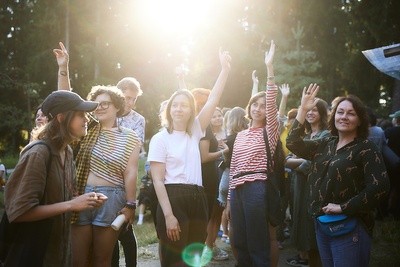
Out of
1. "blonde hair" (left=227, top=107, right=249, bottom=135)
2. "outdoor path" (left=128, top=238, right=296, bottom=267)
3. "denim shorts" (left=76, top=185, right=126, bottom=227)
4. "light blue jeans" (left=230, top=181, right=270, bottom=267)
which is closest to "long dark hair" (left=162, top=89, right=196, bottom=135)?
"denim shorts" (left=76, top=185, right=126, bottom=227)

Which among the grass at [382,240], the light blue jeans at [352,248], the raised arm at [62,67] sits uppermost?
the raised arm at [62,67]

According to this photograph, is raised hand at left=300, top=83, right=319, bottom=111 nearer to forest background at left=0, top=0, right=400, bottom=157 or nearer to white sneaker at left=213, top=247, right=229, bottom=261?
white sneaker at left=213, top=247, right=229, bottom=261

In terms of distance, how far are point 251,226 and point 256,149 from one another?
828mm

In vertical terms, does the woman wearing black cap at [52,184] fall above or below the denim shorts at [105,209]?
above

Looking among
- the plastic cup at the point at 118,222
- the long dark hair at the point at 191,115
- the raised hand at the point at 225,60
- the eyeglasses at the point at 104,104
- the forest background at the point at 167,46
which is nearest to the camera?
the plastic cup at the point at 118,222

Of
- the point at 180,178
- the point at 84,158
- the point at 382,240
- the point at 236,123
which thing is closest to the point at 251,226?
the point at 180,178

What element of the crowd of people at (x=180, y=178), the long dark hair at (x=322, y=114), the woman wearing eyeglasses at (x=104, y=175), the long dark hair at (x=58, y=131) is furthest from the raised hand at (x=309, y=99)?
the long dark hair at (x=58, y=131)

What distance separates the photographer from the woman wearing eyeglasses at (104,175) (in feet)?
11.1

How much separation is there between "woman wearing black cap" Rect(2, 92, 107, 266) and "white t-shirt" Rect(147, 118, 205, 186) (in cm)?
89

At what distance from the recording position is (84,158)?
3.56 metres

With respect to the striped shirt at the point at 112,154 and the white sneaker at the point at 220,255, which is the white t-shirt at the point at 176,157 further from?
the white sneaker at the point at 220,255

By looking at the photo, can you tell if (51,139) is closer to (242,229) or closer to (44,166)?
(44,166)

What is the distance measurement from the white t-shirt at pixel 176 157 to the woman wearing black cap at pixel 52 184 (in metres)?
0.89

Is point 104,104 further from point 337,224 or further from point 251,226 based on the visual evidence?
point 337,224
